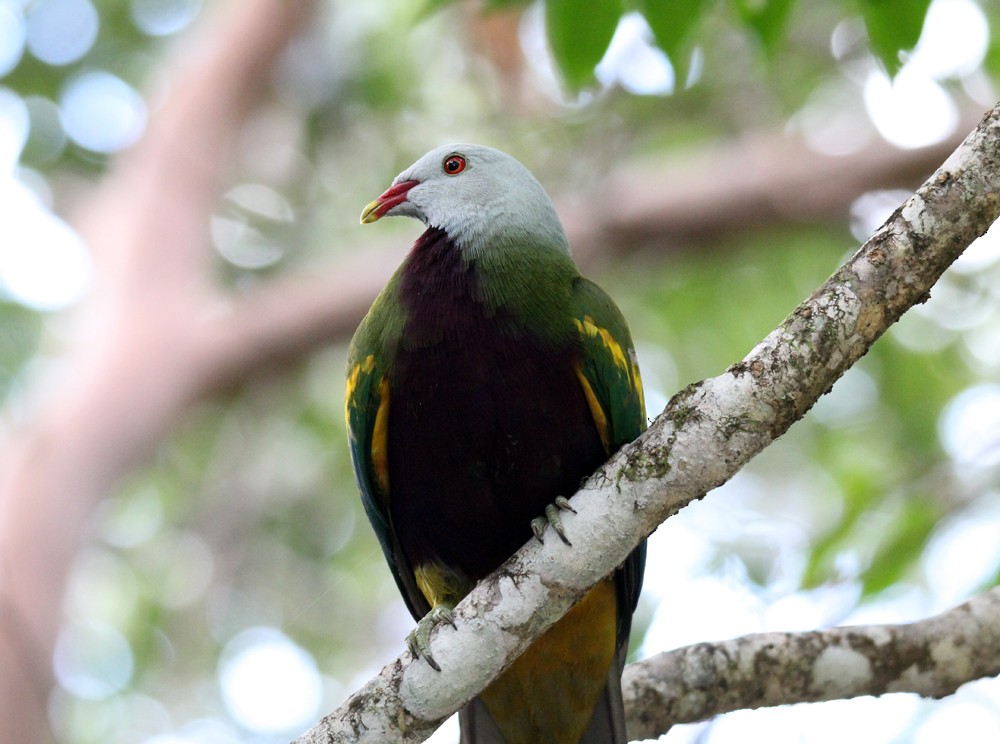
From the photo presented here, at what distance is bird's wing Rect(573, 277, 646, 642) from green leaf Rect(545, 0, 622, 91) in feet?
1.87

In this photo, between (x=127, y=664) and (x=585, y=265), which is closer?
(x=585, y=265)

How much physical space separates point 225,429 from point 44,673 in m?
4.09

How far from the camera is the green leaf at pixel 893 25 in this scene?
275 centimetres

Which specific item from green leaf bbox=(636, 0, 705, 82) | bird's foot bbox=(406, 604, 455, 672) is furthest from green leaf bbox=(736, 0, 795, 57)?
bird's foot bbox=(406, 604, 455, 672)

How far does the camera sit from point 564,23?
9.41ft

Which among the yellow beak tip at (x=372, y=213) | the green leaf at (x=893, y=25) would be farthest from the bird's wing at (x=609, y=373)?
the green leaf at (x=893, y=25)

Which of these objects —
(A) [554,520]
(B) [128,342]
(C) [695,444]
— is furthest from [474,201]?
(B) [128,342]

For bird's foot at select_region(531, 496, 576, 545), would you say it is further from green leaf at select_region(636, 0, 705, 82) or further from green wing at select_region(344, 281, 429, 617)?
green leaf at select_region(636, 0, 705, 82)

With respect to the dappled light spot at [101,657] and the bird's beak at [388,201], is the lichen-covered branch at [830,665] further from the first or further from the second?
the dappled light spot at [101,657]

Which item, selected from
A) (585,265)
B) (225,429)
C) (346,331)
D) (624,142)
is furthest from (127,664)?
(624,142)

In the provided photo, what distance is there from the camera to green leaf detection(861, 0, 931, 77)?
9.03 ft

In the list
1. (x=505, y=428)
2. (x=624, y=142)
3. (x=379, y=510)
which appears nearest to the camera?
(x=505, y=428)

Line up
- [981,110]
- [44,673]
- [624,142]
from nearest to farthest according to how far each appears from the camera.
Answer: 1. [44,673]
2. [981,110]
3. [624,142]

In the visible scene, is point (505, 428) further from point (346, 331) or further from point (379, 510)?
point (346, 331)
